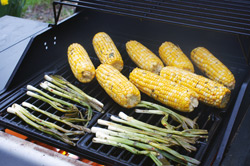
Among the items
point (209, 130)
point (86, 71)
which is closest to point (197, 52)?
point (209, 130)

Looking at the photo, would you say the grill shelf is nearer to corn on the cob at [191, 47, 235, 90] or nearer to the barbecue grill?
the barbecue grill

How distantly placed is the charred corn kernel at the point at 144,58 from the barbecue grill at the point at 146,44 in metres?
0.17

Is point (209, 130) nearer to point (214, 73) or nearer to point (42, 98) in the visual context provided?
point (214, 73)

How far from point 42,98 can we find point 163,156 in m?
1.13

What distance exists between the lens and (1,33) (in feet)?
9.96

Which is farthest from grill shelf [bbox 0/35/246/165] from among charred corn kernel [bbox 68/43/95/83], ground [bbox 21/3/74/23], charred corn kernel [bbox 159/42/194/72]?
ground [bbox 21/3/74/23]

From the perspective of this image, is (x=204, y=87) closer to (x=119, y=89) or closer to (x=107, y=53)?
(x=119, y=89)

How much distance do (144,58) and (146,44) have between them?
55 cm

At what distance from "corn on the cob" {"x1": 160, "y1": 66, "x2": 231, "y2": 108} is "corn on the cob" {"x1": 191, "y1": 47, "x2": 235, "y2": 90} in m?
0.19

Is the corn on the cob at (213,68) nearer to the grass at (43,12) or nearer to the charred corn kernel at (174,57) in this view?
the charred corn kernel at (174,57)

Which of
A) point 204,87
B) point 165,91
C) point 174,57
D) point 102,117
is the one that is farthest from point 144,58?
point 102,117

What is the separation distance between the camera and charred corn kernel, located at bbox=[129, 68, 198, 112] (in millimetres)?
2135

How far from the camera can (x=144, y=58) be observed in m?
2.65

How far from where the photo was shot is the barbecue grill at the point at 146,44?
1.87 m
